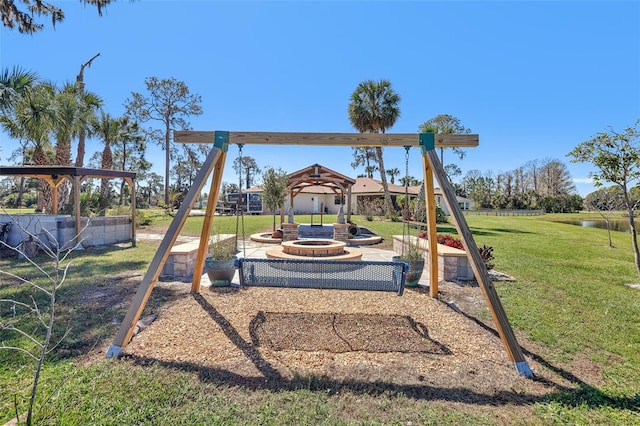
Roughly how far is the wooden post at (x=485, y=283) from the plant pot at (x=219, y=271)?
399 cm

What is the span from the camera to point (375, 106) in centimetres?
2220

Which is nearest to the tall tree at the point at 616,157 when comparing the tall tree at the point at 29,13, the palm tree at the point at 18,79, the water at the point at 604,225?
the tall tree at the point at 29,13

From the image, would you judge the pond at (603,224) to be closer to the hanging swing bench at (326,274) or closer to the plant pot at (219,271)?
the hanging swing bench at (326,274)

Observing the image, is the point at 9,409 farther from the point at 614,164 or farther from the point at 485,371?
the point at 614,164

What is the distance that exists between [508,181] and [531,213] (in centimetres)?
1273

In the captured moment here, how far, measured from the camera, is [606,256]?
10.2m

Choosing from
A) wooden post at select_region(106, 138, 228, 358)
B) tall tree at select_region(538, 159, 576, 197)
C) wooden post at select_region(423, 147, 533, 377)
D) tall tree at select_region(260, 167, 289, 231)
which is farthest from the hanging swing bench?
tall tree at select_region(538, 159, 576, 197)

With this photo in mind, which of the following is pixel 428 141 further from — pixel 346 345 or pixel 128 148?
pixel 128 148

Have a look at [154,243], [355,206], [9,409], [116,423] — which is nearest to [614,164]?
[116,423]

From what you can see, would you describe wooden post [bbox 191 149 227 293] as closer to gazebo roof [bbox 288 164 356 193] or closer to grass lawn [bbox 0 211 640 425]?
grass lawn [bbox 0 211 640 425]

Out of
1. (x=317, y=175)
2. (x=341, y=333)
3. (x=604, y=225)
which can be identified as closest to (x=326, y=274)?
(x=341, y=333)

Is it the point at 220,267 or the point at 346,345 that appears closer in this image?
the point at 346,345

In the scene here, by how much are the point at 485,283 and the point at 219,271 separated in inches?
176

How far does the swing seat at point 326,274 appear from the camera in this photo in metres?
4.46
